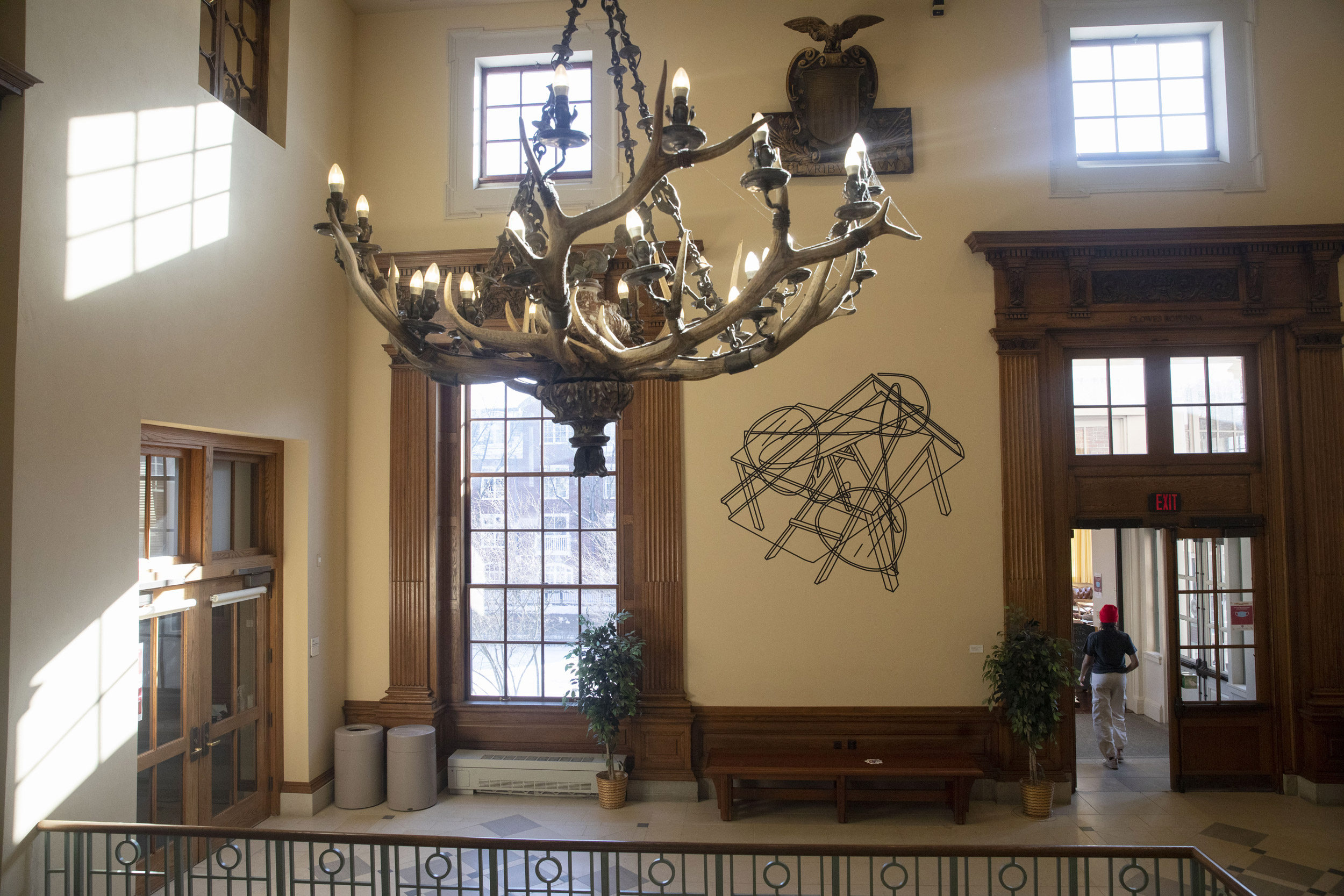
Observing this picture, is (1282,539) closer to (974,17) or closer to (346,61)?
(974,17)

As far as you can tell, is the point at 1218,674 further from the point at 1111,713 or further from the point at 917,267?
the point at 917,267

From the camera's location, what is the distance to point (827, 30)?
6.36 m

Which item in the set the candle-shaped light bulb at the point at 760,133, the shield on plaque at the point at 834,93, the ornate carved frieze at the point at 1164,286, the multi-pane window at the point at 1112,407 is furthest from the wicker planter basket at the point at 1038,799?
the candle-shaped light bulb at the point at 760,133

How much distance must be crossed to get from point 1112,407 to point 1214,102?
7.86ft

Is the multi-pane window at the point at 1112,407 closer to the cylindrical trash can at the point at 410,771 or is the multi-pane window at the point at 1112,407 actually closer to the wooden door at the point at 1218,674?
the wooden door at the point at 1218,674

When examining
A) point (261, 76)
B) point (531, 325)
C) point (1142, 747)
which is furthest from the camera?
point (1142, 747)

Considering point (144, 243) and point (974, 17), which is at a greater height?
point (974, 17)

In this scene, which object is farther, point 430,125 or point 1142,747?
point 1142,747

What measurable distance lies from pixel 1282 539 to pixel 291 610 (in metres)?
6.96

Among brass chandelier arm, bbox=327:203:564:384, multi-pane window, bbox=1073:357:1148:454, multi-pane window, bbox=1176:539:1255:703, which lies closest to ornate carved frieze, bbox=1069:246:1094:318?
multi-pane window, bbox=1073:357:1148:454

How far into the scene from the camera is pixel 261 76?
5953 mm

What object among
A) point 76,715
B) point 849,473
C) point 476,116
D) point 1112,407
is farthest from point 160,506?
point 1112,407

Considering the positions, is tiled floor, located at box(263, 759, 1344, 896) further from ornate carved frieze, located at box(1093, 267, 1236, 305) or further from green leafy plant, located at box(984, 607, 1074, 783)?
ornate carved frieze, located at box(1093, 267, 1236, 305)

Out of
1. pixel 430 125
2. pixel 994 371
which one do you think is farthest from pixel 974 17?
pixel 430 125
